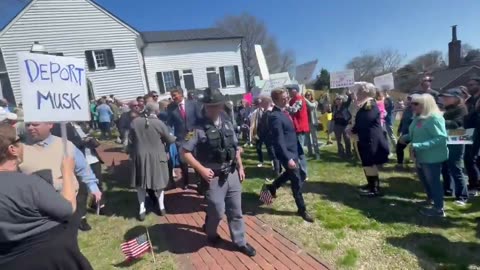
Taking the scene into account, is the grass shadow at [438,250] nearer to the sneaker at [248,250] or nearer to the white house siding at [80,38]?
the sneaker at [248,250]

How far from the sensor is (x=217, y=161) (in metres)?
3.74

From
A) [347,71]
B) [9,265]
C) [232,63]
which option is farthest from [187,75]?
[9,265]

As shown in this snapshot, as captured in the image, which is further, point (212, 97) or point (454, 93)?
point (454, 93)

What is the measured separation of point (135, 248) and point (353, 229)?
2923 millimetres

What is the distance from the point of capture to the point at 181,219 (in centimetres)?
515

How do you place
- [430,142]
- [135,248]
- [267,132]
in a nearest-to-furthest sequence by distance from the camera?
[135,248] → [430,142] → [267,132]

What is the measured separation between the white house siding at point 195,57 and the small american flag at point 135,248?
19.8m

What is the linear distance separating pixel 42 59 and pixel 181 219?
11.1 ft

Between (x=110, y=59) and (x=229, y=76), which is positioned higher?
(x=110, y=59)

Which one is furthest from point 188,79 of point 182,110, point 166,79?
point 182,110

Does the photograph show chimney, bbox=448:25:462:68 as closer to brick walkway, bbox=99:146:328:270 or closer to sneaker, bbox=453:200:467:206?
sneaker, bbox=453:200:467:206

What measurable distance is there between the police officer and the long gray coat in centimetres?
149

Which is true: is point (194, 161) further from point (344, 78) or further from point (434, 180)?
point (344, 78)

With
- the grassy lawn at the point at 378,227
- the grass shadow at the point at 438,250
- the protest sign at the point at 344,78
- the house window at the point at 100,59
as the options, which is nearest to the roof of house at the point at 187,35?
the house window at the point at 100,59
